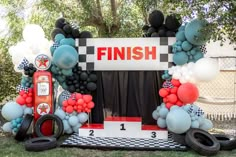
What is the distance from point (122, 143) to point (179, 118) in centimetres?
86

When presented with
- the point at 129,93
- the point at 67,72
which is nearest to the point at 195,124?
the point at 129,93

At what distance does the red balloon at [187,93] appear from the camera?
4.85 m

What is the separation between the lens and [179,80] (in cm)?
505

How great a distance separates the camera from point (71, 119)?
5.23 metres

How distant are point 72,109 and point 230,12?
9.00 ft

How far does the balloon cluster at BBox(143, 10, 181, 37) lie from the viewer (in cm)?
522

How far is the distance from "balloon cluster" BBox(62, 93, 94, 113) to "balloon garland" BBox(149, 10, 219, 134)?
107cm

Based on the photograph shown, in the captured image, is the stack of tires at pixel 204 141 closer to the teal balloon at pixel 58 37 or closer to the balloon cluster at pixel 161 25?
the balloon cluster at pixel 161 25

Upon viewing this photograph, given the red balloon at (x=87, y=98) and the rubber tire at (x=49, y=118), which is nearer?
the rubber tire at (x=49, y=118)

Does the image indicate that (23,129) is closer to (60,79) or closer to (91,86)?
(60,79)

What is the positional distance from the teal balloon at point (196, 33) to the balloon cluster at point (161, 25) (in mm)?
369

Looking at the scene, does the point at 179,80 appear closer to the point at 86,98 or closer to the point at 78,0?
the point at 86,98

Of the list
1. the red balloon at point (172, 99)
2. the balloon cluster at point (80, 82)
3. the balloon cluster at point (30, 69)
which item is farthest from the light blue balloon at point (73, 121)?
the red balloon at point (172, 99)

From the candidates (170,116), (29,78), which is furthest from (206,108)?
(29,78)
